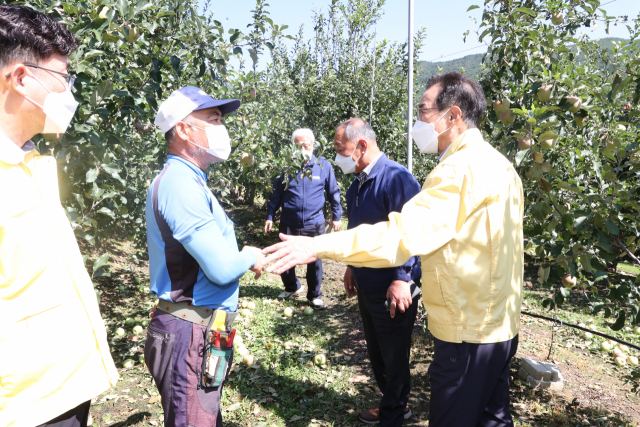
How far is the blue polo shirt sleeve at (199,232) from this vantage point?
1582mm

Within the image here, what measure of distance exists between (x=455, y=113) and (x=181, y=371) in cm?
164

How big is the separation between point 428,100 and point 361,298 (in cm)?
145

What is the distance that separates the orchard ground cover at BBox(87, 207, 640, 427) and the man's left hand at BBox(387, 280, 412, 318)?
1.09 metres

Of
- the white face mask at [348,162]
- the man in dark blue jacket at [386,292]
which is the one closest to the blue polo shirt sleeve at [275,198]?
the white face mask at [348,162]

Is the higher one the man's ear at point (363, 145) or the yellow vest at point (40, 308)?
the man's ear at point (363, 145)

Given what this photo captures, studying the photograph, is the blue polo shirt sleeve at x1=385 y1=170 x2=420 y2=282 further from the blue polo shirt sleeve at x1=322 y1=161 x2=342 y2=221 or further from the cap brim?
the blue polo shirt sleeve at x1=322 y1=161 x2=342 y2=221

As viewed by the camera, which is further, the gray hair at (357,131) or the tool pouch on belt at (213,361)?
the gray hair at (357,131)

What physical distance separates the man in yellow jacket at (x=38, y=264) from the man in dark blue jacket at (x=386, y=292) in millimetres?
1681

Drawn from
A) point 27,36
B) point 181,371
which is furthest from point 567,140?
point 27,36

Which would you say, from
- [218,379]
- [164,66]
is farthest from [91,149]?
[218,379]

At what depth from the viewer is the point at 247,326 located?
4598 mm

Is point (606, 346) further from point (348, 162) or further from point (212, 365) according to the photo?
point (212, 365)

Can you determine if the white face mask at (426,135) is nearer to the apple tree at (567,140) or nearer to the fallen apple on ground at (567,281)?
the apple tree at (567,140)

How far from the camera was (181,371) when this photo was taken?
1688 millimetres
